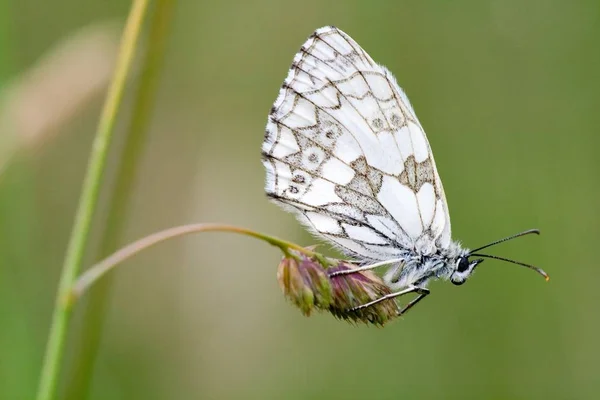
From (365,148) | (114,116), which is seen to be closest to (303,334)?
(365,148)

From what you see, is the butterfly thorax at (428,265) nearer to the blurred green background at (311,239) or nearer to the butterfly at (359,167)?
the butterfly at (359,167)

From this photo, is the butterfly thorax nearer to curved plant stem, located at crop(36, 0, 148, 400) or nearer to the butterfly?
the butterfly

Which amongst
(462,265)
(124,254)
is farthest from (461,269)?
(124,254)

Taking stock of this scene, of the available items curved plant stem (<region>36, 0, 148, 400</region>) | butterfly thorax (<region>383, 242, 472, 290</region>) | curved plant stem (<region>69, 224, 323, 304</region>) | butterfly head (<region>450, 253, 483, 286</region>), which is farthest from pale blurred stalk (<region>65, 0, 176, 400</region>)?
butterfly head (<region>450, 253, 483, 286</region>)

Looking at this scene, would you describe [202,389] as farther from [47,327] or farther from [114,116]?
[114,116]

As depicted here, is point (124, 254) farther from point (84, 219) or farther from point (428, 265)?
point (428, 265)
